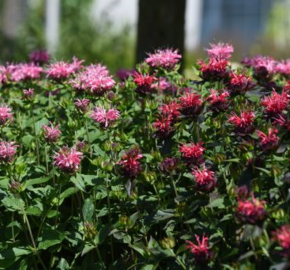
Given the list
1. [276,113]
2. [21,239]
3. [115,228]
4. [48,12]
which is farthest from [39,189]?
[48,12]

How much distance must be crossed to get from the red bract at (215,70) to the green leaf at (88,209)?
657 mm

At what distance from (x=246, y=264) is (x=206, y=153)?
662 mm

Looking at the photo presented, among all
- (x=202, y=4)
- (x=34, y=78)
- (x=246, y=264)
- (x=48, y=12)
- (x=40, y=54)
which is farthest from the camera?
(x=202, y=4)

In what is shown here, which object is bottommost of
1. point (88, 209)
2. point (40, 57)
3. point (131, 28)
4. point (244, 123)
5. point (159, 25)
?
point (131, 28)

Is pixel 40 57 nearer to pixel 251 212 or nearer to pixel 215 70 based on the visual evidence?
pixel 215 70

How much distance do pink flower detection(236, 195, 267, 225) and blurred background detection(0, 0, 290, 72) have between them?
1600 millimetres

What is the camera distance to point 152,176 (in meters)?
2.24

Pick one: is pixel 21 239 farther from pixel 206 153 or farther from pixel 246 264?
pixel 246 264

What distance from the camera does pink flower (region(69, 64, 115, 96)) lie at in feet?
8.45

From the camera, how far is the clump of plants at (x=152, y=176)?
2.02 metres

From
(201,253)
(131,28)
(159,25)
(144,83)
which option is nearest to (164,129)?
(144,83)

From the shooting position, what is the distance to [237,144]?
2291mm

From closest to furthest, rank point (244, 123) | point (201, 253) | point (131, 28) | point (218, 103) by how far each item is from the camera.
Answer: point (201, 253)
point (244, 123)
point (218, 103)
point (131, 28)

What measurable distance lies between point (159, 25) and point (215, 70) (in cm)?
288
